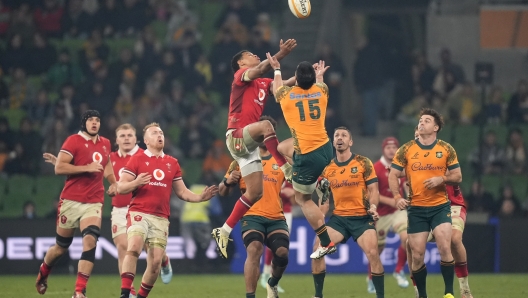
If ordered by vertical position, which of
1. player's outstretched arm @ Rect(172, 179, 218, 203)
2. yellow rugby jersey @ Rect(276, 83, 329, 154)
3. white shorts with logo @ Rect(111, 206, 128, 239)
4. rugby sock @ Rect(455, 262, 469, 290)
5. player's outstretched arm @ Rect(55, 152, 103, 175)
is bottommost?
rugby sock @ Rect(455, 262, 469, 290)

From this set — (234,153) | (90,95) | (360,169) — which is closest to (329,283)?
(360,169)

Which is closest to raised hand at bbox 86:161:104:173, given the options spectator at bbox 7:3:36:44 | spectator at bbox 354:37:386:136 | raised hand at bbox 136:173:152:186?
raised hand at bbox 136:173:152:186

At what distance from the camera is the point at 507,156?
2245cm

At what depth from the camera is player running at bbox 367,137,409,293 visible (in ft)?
52.5

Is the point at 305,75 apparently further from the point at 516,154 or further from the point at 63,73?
the point at 63,73

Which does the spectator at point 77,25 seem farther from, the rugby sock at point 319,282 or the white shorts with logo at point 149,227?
the white shorts with logo at point 149,227

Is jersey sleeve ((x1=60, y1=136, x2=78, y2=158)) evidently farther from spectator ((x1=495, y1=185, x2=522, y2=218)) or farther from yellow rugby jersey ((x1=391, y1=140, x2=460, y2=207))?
spectator ((x1=495, y1=185, x2=522, y2=218))

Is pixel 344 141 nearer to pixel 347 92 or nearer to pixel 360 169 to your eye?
pixel 360 169

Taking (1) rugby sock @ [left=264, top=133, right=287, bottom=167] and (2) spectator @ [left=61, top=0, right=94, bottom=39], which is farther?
(2) spectator @ [left=61, top=0, right=94, bottom=39]

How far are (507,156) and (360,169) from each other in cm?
977

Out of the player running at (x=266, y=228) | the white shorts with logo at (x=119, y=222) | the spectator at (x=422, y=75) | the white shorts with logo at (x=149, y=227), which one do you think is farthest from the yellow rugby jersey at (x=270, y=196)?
the spectator at (x=422, y=75)

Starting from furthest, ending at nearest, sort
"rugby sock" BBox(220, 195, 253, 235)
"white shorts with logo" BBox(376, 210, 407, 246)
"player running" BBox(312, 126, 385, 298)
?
1. "white shorts with logo" BBox(376, 210, 407, 246)
2. "player running" BBox(312, 126, 385, 298)
3. "rugby sock" BBox(220, 195, 253, 235)

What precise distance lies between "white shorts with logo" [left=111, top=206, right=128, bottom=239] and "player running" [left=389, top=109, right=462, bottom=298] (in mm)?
4045

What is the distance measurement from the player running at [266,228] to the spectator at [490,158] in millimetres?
9935
